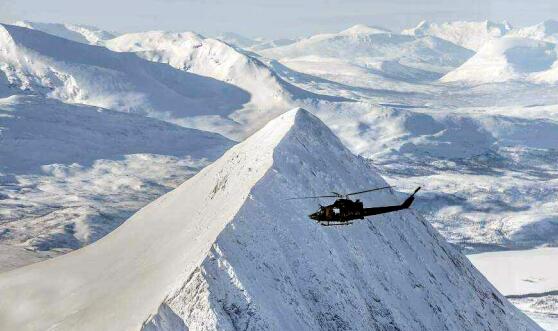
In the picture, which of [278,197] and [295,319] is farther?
[278,197]

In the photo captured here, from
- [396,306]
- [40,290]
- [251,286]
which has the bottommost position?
[40,290]

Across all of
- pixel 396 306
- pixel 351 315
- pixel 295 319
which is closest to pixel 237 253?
pixel 295 319

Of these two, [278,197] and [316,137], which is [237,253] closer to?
[278,197]

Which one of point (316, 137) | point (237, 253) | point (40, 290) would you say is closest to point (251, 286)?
point (237, 253)

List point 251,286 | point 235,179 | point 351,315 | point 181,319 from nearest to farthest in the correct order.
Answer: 1. point 181,319
2. point 251,286
3. point 351,315
4. point 235,179

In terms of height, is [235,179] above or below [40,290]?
above

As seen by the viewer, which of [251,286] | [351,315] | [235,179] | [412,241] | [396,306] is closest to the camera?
[251,286]

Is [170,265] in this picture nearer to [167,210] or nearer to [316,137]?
[167,210]
